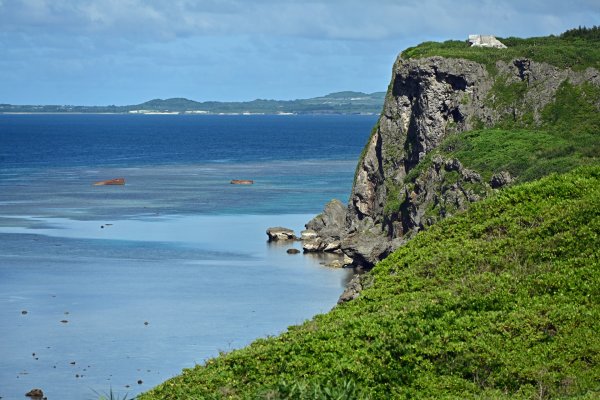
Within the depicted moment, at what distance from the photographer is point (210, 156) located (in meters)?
192

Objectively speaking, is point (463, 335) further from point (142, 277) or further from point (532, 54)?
point (532, 54)

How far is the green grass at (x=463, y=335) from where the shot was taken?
27266mm

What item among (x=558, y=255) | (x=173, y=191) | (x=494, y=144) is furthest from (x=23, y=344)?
(x=173, y=191)

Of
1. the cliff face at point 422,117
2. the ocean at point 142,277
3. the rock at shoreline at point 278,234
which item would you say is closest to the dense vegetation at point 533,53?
the cliff face at point 422,117

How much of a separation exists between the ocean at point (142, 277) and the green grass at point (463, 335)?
15.5 m

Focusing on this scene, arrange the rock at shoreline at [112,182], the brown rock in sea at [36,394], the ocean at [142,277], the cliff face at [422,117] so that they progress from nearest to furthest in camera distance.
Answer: the brown rock in sea at [36,394], the ocean at [142,277], the cliff face at [422,117], the rock at shoreline at [112,182]

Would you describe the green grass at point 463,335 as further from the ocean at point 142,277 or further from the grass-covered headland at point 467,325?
the ocean at point 142,277

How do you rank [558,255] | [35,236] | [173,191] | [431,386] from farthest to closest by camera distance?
1. [173,191]
2. [35,236]
3. [558,255]
4. [431,386]

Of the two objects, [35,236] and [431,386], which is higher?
[431,386]

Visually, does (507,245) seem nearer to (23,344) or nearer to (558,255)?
(558,255)

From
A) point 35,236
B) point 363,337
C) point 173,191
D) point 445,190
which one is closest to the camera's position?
point 363,337

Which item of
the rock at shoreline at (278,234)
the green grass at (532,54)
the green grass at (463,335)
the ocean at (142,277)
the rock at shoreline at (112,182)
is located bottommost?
the rock at shoreline at (112,182)

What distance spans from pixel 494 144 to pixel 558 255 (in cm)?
3988

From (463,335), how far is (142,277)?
4293cm
